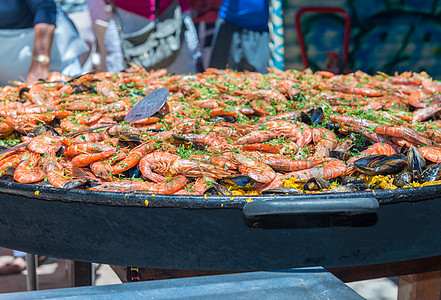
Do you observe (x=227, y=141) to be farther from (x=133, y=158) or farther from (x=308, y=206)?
(x=308, y=206)

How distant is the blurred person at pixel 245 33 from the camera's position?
6531 millimetres

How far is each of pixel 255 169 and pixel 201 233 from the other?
1.02 feet

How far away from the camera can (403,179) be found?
131cm

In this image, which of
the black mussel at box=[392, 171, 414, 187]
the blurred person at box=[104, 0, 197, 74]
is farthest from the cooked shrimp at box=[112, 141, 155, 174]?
the blurred person at box=[104, 0, 197, 74]

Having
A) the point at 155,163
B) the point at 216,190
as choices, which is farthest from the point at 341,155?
the point at 155,163

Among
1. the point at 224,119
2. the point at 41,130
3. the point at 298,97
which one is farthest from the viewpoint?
the point at 298,97

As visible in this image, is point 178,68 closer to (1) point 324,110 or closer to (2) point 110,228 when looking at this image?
(1) point 324,110

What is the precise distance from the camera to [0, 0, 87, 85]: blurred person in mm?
4766

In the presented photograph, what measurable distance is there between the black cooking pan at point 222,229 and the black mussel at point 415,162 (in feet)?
0.48

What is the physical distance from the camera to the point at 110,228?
124 centimetres

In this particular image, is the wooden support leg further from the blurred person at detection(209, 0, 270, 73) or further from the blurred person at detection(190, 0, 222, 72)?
the blurred person at detection(190, 0, 222, 72)

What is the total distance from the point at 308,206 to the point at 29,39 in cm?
488

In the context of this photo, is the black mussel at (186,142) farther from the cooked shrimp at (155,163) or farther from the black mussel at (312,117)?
the black mussel at (312,117)

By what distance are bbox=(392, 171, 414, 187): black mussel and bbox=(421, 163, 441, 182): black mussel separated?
6 centimetres
